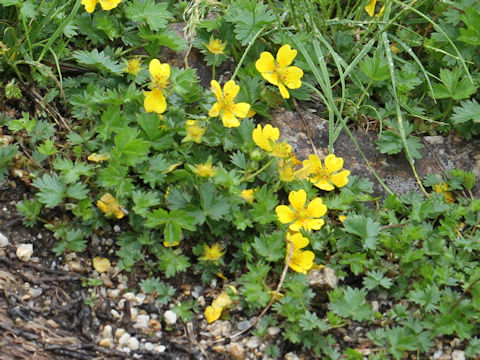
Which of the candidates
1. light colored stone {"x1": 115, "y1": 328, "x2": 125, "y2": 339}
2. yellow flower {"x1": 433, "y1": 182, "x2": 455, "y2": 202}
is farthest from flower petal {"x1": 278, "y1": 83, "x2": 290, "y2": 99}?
light colored stone {"x1": 115, "y1": 328, "x2": 125, "y2": 339}

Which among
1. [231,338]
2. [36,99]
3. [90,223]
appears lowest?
[231,338]

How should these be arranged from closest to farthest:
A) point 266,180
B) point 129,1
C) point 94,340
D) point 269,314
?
point 94,340 < point 269,314 < point 266,180 < point 129,1

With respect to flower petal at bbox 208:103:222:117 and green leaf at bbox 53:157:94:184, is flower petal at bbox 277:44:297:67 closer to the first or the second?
flower petal at bbox 208:103:222:117

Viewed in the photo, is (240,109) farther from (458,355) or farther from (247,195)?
(458,355)

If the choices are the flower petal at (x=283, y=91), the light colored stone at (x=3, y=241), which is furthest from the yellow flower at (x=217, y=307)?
the flower petal at (x=283, y=91)

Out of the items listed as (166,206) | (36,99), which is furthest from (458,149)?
(36,99)

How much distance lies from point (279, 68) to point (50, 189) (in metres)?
1.15

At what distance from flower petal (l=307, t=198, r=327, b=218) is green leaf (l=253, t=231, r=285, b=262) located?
0.17 metres

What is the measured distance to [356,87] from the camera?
3.11 meters

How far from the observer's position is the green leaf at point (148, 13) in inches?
116

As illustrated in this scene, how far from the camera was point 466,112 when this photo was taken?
3025 mm

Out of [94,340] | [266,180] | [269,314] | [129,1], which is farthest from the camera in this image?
[129,1]

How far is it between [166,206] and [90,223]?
1.02 feet

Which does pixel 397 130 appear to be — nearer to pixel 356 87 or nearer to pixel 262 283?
pixel 356 87
